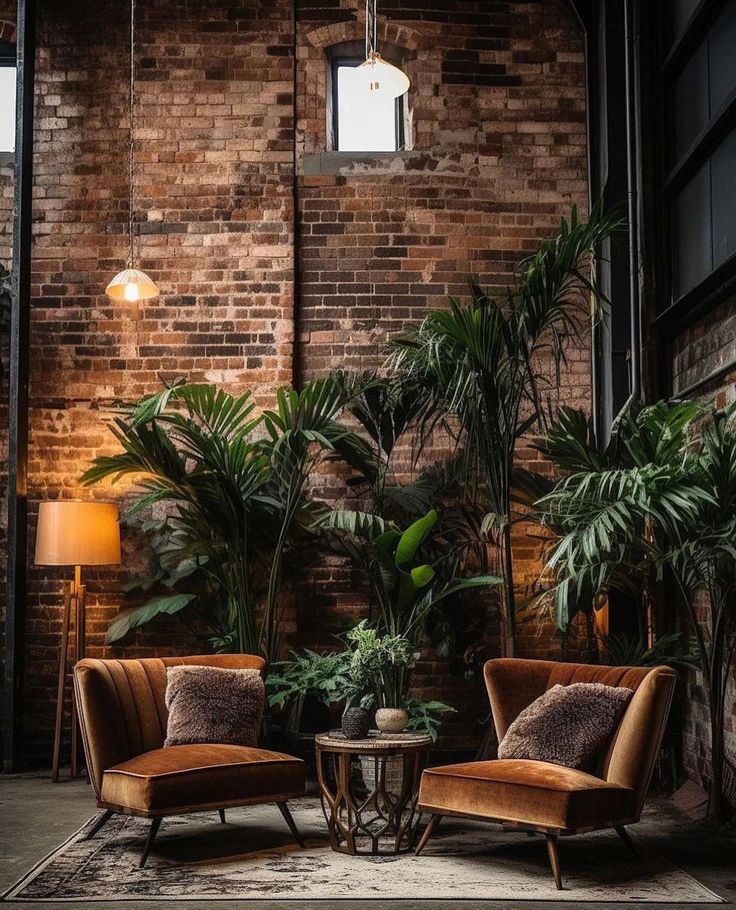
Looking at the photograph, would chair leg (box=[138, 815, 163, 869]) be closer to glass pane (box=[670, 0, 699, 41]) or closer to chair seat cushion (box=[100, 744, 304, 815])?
chair seat cushion (box=[100, 744, 304, 815])

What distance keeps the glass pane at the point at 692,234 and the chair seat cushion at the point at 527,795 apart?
255 centimetres

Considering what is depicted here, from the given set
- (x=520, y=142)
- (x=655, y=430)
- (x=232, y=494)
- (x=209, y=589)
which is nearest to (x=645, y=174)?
(x=520, y=142)

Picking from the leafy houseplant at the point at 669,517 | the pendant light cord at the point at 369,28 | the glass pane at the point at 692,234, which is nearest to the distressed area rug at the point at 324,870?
the leafy houseplant at the point at 669,517

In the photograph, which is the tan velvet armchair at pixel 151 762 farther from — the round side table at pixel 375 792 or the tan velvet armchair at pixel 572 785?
the tan velvet armchair at pixel 572 785

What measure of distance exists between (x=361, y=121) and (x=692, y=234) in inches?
96.7

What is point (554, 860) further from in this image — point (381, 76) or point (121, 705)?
point (381, 76)

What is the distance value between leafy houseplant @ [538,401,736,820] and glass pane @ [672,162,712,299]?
788 millimetres

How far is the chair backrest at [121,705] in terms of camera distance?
4176mm

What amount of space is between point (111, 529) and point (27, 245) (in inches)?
71.0

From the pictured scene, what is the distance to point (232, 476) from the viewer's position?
18.6 feet

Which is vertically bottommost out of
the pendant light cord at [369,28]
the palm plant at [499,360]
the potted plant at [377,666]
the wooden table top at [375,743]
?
the wooden table top at [375,743]

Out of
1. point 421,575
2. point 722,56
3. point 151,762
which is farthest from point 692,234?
point 151,762

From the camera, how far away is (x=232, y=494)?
18.6ft

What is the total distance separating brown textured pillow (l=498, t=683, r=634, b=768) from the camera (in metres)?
4.04
